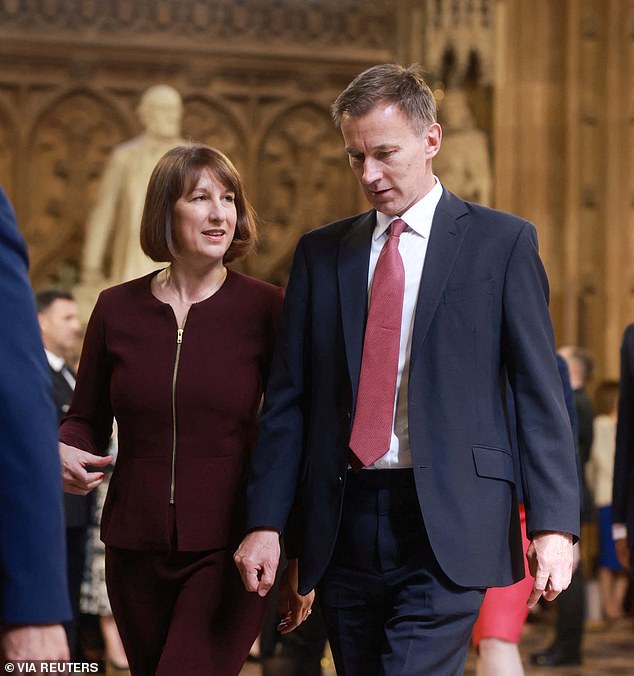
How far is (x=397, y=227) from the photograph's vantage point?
3.08 metres

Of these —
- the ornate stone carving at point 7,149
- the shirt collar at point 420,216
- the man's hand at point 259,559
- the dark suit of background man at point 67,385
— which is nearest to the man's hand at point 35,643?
the man's hand at point 259,559

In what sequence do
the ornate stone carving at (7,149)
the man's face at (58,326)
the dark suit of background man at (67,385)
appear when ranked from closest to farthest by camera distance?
the dark suit of background man at (67,385)
the man's face at (58,326)
the ornate stone carving at (7,149)

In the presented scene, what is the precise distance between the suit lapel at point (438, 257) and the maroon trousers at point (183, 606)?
0.75m

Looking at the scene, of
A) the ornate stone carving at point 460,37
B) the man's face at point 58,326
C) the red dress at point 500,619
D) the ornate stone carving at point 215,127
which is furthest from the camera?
the ornate stone carving at point 215,127

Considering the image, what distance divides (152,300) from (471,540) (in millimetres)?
1068

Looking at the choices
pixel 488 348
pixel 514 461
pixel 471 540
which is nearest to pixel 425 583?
pixel 471 540

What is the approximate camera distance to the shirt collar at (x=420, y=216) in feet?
10.1

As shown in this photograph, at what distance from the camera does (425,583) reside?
2871 mm

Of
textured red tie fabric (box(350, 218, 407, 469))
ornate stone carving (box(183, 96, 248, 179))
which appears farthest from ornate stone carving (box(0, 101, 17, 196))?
textured red tie fabric (box(350, 218, 407, 469))

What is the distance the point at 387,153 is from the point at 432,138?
0.16 meters

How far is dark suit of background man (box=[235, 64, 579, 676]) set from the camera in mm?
2875

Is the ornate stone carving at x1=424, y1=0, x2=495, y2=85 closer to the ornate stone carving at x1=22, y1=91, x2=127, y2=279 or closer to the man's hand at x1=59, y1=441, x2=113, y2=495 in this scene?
the ornate stone carving at x1=22, y1=91, x2=127, y2=279

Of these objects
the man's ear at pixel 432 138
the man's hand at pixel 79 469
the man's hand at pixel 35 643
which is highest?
the man's ear at pixel 432 138

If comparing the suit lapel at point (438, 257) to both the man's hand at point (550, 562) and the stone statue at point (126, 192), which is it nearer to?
the man's hand at point (550, 562)
